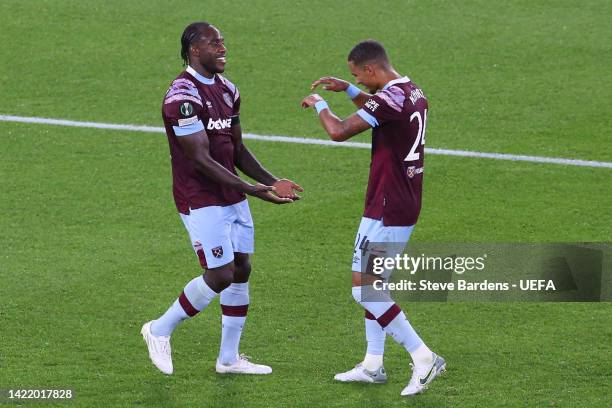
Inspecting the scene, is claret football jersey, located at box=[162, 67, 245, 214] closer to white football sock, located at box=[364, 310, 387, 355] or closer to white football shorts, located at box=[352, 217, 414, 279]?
white football shorts, located at box=[352, 217, 414, 279]

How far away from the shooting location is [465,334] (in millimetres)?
10945

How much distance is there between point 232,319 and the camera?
10.3 meters

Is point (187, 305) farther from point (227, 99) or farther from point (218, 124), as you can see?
point (227, 99)

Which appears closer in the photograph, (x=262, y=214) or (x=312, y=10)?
(x=262, y=214)

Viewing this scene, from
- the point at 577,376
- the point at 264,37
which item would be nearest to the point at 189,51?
the point at 577,376

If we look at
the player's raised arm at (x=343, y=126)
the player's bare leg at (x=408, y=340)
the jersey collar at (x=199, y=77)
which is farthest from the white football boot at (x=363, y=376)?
the jersey collar at (x=199, y=77)

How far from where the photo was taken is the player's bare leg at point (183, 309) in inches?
391

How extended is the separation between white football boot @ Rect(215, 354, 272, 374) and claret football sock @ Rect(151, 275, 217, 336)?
1.52 ft

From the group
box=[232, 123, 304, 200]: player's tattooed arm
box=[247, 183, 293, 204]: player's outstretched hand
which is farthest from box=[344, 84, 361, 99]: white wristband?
box=[247, 183, 293, 204]: player's outstretched hand

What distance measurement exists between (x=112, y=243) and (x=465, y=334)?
3.63 m

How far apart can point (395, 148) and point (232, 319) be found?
1.81 meters

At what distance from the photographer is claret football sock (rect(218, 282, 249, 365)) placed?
10.2m

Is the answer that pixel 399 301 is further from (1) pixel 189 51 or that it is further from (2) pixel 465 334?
(1) pixel 189 51

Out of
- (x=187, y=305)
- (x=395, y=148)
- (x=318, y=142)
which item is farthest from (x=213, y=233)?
(x=318, y=142)
